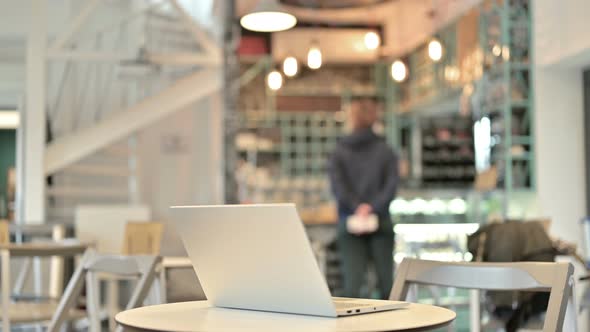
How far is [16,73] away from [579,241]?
647 centimetres

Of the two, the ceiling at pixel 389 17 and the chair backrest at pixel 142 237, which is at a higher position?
→ the ceiling at pixel 389 17

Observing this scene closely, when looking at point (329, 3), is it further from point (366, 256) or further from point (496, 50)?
point (366, 256)

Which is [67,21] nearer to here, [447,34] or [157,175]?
[157,175]

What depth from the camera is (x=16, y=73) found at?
10.1 metres

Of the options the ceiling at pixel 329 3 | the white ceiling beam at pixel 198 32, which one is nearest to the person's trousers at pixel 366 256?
the white ceiling beam at pixel 198 32

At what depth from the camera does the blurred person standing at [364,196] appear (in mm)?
5742

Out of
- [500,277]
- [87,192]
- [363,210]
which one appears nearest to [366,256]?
[363,210]

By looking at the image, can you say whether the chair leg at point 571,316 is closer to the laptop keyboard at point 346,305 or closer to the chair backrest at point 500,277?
the chair backrest at point 500,277

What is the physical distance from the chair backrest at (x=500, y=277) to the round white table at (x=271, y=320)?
32cm

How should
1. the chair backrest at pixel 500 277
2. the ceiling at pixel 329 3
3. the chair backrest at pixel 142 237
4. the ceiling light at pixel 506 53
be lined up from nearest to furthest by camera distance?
the chair backrest at pixel 500 277 < the chair backrest at pixel 142 237 < the ceiling light at pixel 506 53 < the ceiling at pixel 329 3

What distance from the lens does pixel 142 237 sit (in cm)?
601

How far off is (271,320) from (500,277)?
0.77 metres

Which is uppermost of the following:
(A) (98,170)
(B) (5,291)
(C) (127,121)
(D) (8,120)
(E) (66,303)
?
(D) (8,120)

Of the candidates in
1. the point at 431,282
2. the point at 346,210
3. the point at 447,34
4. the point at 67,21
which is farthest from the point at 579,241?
the point at 67,21
